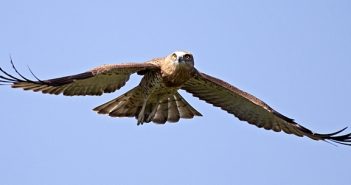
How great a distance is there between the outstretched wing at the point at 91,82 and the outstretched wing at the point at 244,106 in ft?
4.13

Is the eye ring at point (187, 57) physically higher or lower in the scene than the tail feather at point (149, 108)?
higher

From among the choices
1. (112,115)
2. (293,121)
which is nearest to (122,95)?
(112,115)

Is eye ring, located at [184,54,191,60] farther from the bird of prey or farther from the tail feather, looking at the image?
the tail feather

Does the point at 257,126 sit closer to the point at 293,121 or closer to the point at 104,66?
the point at 293,121

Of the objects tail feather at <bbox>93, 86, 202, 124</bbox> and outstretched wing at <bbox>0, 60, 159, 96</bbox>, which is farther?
tail feather at <bbox>93, 86, 202, 124</bbox>

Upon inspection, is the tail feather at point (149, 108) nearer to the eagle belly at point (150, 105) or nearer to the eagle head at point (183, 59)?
the eagle belly at point (150, 105)

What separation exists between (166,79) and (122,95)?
4.20ft

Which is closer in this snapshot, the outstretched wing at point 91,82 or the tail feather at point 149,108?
the outstretched wing at point 91,82

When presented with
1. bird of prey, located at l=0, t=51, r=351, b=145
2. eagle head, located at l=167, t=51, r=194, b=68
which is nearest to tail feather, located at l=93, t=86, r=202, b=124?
bird of prey, located at l=0, t=51, r=351, b=145

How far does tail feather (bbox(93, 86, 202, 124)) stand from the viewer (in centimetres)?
1788

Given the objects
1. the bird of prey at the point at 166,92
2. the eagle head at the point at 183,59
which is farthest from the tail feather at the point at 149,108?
the eagle head at the point at 183,59

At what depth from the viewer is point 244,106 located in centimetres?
1833

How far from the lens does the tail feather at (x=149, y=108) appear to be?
58.6 ft

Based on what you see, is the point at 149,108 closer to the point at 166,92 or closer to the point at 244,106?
the point at 166,92
